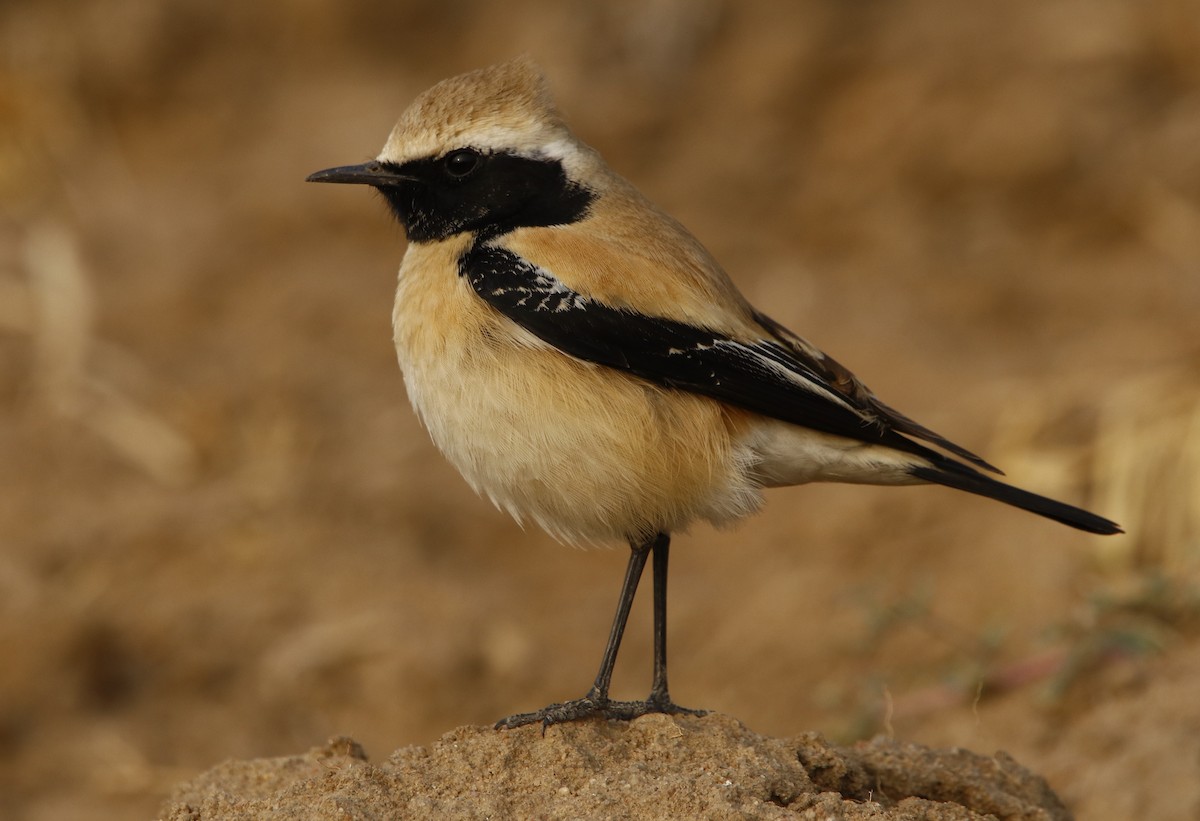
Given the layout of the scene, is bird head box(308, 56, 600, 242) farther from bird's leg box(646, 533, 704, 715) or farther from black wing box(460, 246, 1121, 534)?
bird's leg box(646, 533, 704, 715)

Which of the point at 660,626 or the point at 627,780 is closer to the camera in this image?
the point at 627,780

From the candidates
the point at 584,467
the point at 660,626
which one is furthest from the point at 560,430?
the point at 660,626

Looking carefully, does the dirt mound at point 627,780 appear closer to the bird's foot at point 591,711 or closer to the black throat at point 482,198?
the bird's foot at point 591,711

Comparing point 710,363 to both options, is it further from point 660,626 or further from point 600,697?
point 600,697

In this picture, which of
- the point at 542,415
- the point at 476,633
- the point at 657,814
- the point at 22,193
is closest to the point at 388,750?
the point at 476,633

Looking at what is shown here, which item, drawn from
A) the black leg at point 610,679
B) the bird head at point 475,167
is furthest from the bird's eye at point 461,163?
the black leg at point 610,679

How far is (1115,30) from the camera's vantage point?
45.3 feet

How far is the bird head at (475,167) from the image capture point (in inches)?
226

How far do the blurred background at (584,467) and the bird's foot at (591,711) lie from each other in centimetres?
148

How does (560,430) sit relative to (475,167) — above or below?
below

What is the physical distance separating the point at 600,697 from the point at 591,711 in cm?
7

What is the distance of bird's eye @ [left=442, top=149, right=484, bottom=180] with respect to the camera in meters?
Result: 5.74

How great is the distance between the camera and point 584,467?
5223mm

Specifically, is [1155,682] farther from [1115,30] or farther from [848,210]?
[1115,30]
